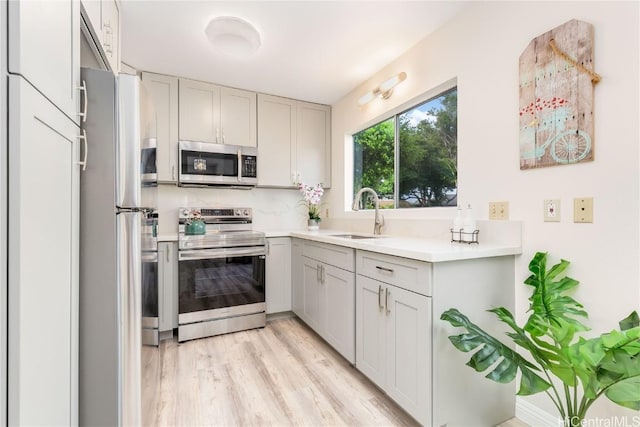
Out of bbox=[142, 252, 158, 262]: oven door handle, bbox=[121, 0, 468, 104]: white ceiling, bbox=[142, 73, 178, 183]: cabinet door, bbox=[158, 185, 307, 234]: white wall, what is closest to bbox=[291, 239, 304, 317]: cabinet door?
bbox=[158, 185, 307, 234]: white wall

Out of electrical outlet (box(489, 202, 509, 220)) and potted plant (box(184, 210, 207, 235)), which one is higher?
electrical outlet (box(489, 202, 509, 220))

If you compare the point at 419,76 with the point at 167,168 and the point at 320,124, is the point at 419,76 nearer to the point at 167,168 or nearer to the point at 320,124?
the point at 320,124

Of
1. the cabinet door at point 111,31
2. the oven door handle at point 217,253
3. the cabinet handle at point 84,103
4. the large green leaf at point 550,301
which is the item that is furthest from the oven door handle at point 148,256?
the large green leaf at point 550,301

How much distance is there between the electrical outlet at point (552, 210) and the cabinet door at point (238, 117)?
256cm

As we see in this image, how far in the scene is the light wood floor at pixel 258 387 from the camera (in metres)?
1.50

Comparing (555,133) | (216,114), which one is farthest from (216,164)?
(555,133)

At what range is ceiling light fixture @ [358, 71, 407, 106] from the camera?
2.24 meters

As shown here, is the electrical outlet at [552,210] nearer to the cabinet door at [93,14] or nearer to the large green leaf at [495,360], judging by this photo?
the large green leaf at [495,360]

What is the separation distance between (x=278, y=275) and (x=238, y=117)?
66.5 inches

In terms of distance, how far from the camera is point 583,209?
1271 millimetres

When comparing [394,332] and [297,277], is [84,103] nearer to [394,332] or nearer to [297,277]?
[394,332]

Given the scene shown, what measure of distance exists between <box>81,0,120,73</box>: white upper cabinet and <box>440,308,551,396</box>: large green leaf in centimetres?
198

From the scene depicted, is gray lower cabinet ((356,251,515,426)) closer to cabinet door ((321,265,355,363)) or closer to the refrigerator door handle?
cabinet door ((321,265,355,363))

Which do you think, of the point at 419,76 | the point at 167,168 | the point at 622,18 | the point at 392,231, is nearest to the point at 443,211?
the point at 392,231
